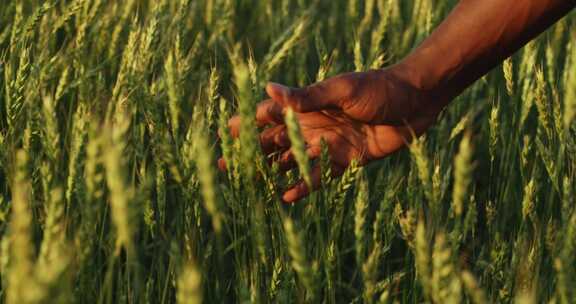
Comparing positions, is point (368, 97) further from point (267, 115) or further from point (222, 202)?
point (222, 202)

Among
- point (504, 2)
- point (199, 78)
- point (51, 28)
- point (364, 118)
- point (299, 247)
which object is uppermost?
point (51, 28)

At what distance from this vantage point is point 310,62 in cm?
246

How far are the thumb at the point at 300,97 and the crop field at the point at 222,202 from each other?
8 centimetres

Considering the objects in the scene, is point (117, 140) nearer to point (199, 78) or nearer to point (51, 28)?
point (51, 28)

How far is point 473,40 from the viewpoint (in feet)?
4.74

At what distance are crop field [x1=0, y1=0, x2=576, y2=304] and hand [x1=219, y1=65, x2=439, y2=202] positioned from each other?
6 centimetres

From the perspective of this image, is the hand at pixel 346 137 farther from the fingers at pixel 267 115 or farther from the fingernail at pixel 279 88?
the fingernail at pixel 279 88

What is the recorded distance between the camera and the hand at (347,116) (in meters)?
1.31

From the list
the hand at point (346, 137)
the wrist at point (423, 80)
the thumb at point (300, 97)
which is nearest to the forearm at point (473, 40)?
the wrist at point (423, 80)

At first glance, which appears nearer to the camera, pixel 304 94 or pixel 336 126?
pixel 304 94

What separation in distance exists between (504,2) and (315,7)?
1.48 m

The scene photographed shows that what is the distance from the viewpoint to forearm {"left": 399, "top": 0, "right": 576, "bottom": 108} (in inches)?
54.9

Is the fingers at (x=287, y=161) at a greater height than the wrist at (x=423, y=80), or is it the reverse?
the wrist at (x=423, y=80)

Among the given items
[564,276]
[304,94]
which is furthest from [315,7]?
[564,276]
